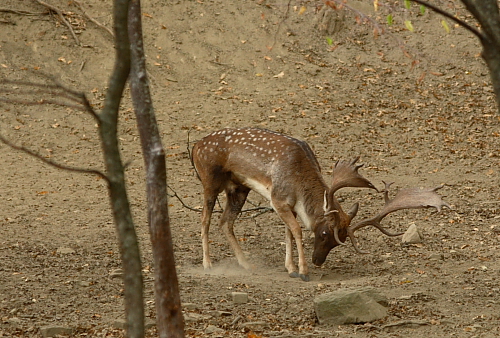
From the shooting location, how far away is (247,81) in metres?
15.8

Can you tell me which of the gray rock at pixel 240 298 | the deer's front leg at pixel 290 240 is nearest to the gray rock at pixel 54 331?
the gray rock at pixel 240 298

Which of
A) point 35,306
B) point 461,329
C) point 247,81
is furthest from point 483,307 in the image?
point 247,81

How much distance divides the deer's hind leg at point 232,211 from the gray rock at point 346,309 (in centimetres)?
268

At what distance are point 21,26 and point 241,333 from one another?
37.5 feet

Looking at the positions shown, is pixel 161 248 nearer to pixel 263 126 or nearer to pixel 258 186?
pixel 258 186

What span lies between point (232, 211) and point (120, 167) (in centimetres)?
602

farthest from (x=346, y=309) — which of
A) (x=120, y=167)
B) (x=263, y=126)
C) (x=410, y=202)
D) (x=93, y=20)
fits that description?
(x=93, y=20)

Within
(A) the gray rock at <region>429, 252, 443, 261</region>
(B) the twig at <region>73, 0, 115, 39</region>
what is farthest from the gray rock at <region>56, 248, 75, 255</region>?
(B) the twig at <region>73, 0, 115, 39</region>

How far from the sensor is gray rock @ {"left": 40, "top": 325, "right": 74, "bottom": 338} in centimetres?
623

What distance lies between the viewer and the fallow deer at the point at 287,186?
8.89 meters

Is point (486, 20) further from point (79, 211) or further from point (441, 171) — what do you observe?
point (441, 171)

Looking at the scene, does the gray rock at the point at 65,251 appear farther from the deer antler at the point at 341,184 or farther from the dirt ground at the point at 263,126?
the deer antler at the point at 341,184

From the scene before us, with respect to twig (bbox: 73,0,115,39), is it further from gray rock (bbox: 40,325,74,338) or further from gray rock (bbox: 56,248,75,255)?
gray rock (bbox: 40,325,74,338)

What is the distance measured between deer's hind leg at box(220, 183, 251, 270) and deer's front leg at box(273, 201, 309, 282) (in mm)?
603
